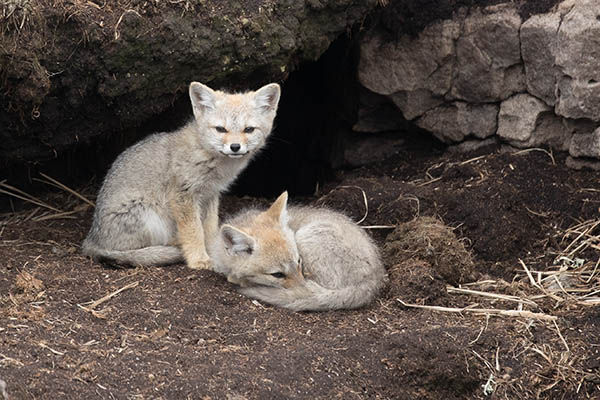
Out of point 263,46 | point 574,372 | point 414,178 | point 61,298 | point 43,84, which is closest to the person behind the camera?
point 574,372

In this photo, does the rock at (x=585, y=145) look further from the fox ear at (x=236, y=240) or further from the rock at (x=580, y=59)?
the fox ear at (x=236, y=240)

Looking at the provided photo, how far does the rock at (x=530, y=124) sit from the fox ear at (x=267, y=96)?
2532mm

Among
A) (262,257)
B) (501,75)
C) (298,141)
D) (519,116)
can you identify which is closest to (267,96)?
(262,257)

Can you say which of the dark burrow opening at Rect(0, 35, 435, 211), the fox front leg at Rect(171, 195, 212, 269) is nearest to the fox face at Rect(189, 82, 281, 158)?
the fox front leg at Rect(171, 195, 212, 269)

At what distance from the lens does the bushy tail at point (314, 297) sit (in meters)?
6.09

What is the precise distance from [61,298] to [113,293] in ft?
1.23

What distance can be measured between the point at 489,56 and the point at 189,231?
11.3 ft

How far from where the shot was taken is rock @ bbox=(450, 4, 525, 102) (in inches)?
306

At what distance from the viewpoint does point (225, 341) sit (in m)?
5.55

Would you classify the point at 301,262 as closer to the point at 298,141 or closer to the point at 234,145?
the point at 234,145

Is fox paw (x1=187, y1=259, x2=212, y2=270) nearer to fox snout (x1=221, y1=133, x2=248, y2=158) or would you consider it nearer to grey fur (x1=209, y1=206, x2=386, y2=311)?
grey fur (x1=209, y1=206, x2=386, y2=311)

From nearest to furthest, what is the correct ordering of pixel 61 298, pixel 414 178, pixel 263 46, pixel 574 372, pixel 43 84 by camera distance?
1. pixel 574 372
2. pixel 61 298
3. pixel 43 84
4. pixel 263 46
5. pixel 414 178

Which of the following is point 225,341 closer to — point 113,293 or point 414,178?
point 113,293

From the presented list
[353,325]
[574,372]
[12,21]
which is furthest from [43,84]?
[574,372]
